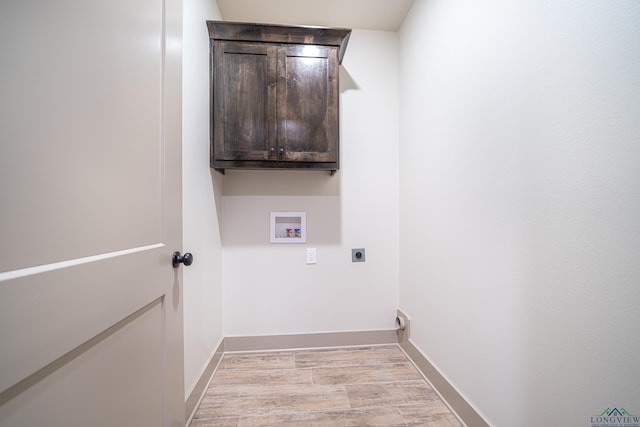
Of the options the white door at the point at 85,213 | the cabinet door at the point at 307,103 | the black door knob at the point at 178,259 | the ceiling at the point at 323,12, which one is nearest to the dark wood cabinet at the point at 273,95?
the cabinet door at the point at 307,103

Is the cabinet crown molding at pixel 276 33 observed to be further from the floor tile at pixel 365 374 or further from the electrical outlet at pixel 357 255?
the floor tile at pixel 365 374

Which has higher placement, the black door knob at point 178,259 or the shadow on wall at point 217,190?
the shadow on wall at point 217,190

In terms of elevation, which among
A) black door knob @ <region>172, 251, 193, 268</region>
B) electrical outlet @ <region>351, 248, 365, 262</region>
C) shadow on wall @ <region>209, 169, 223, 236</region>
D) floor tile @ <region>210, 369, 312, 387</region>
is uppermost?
shadow on wall @ <region>209, 169, 223, 236</region>

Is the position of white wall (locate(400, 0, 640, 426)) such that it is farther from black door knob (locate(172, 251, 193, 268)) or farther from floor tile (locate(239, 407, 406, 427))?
black door knob (locate(172, 251, 193, 268))

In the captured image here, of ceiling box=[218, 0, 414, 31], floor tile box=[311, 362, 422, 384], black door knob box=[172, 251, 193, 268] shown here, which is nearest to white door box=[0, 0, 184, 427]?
black door knob box=[172, 251, 193, 268]

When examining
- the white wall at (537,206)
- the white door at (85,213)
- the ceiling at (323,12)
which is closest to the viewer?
the white door at (85,213)

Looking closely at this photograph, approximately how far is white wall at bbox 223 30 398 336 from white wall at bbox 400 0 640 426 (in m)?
0.54

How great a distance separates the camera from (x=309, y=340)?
187cm

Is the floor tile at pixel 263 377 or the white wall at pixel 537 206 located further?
the floor tile at pixel 263 377

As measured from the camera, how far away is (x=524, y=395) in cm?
87

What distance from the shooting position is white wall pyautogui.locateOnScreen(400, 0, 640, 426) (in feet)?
2.05

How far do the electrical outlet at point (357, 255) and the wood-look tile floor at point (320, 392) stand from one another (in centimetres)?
71

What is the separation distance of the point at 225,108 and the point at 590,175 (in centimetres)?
175

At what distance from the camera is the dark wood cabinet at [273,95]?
154cm
